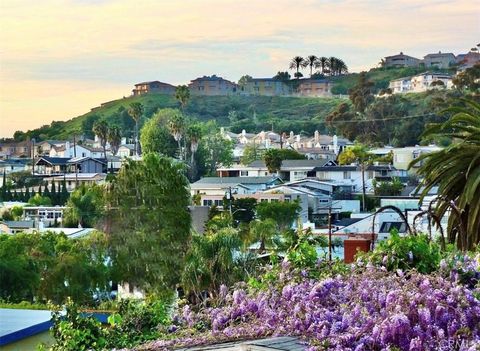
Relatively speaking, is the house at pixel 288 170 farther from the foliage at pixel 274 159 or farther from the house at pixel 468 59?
the house at pixel 468 59

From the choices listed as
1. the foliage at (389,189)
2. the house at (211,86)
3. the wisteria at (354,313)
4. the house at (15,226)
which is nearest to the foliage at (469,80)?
the house at (211,86)

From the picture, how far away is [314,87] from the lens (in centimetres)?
18788

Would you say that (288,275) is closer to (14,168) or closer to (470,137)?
(470,137)

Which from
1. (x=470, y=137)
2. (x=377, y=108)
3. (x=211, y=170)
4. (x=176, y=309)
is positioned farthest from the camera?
(x=377, y=108)

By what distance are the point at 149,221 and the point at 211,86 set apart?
146742 mm

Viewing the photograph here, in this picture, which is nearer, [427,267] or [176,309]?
[427,267]

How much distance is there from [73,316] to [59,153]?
411 feet

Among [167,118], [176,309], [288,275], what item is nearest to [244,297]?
[288,275]

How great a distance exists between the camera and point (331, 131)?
143 metres

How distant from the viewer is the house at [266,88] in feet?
624

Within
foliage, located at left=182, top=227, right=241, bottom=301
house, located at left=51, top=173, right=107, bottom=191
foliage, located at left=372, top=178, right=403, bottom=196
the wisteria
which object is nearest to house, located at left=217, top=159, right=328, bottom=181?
house, located at left=51, top=173, right=107, bottom=191

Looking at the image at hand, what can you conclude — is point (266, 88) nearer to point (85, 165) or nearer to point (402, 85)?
point (402, 85)

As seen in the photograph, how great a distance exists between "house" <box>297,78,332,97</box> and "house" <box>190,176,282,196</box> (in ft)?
334

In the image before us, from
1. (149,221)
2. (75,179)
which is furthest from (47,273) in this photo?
(75,179)
